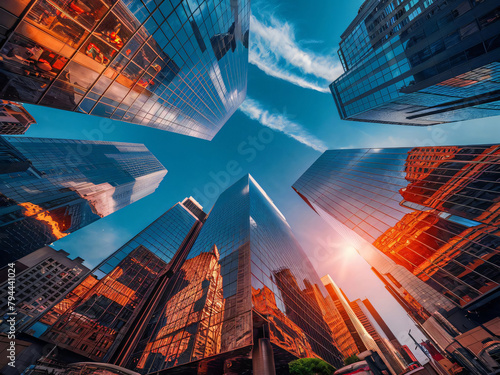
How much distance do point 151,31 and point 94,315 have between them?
1694 inches

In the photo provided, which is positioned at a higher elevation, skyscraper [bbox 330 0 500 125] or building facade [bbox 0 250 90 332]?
skyscraper [bbox 330 0 500 125]

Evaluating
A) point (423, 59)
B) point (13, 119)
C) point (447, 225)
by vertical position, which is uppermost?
point (423, 59)

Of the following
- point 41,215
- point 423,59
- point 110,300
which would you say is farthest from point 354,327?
point 41,215

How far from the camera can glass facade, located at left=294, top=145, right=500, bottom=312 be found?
14.5 m

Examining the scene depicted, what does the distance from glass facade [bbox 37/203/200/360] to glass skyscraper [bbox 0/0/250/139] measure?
3282 centimetres

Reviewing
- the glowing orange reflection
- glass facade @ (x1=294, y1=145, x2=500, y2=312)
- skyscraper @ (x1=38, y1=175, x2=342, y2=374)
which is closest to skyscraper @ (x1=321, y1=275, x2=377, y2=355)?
glass facade @ (x1=294, y1=145, x2=500, y2=312)

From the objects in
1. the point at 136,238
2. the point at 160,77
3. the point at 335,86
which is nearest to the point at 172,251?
the point at 136,238

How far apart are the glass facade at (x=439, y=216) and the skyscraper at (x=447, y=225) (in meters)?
0.06

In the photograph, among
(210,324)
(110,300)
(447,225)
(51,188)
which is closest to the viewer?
(210,324)

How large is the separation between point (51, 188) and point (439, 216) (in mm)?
84378

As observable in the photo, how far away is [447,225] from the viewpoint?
17.0 metres

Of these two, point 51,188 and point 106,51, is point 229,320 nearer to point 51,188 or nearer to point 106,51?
point 106,51

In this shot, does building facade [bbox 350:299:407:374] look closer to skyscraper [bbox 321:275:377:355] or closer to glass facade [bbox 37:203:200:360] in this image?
skyscraper [bbox 321:275:377:355]

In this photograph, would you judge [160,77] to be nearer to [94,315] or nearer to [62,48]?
[62,48]
